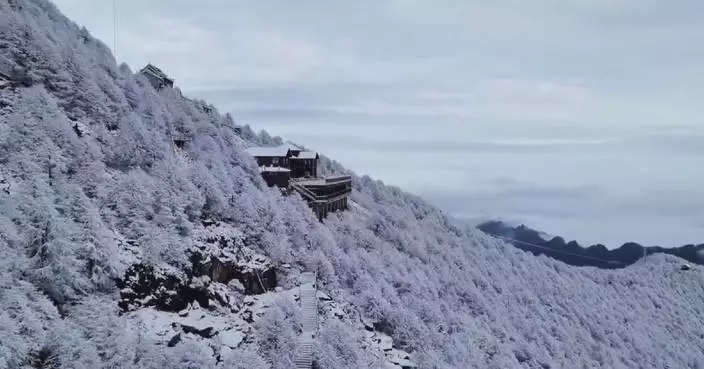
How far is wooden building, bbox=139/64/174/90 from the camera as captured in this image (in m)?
68.8

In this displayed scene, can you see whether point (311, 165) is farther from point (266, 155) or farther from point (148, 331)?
point (148, 331)

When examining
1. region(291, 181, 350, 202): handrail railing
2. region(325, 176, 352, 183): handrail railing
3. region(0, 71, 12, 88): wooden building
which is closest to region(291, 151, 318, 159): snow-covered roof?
region(325, 176, 352, 183): handrail railing

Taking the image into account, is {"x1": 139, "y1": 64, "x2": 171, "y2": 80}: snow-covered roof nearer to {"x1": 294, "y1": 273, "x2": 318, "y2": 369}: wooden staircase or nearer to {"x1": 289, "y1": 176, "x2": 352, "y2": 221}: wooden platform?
{"x1": 289, "y1": 176, "x2": 352, "y2": 221}: wooden platform

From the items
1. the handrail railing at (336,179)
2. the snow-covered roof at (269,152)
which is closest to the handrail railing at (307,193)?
the handrail railing at (336,179)

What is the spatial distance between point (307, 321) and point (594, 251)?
5438 inches

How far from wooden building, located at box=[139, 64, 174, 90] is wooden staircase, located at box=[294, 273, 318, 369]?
33.3 metres

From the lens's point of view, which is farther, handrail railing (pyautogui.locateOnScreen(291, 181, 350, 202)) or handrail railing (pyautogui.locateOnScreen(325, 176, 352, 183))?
handrail railing (pyautogui.locateOnScreen(325, 176, 352, 183))

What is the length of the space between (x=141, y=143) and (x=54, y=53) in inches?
432

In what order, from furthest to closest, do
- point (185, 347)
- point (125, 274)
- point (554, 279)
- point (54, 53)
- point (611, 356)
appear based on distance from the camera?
point (554, 279)
point (611, 356)
point (54, 53)
point (125, 274)
point (185, 347)

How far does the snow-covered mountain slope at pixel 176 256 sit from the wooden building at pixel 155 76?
53.8 inches

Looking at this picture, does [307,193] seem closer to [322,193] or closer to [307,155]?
[322,193]

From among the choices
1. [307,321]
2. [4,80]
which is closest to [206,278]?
[307,321]

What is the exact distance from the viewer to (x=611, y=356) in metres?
84.8

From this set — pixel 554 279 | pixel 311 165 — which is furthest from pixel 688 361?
pixel 311 165
